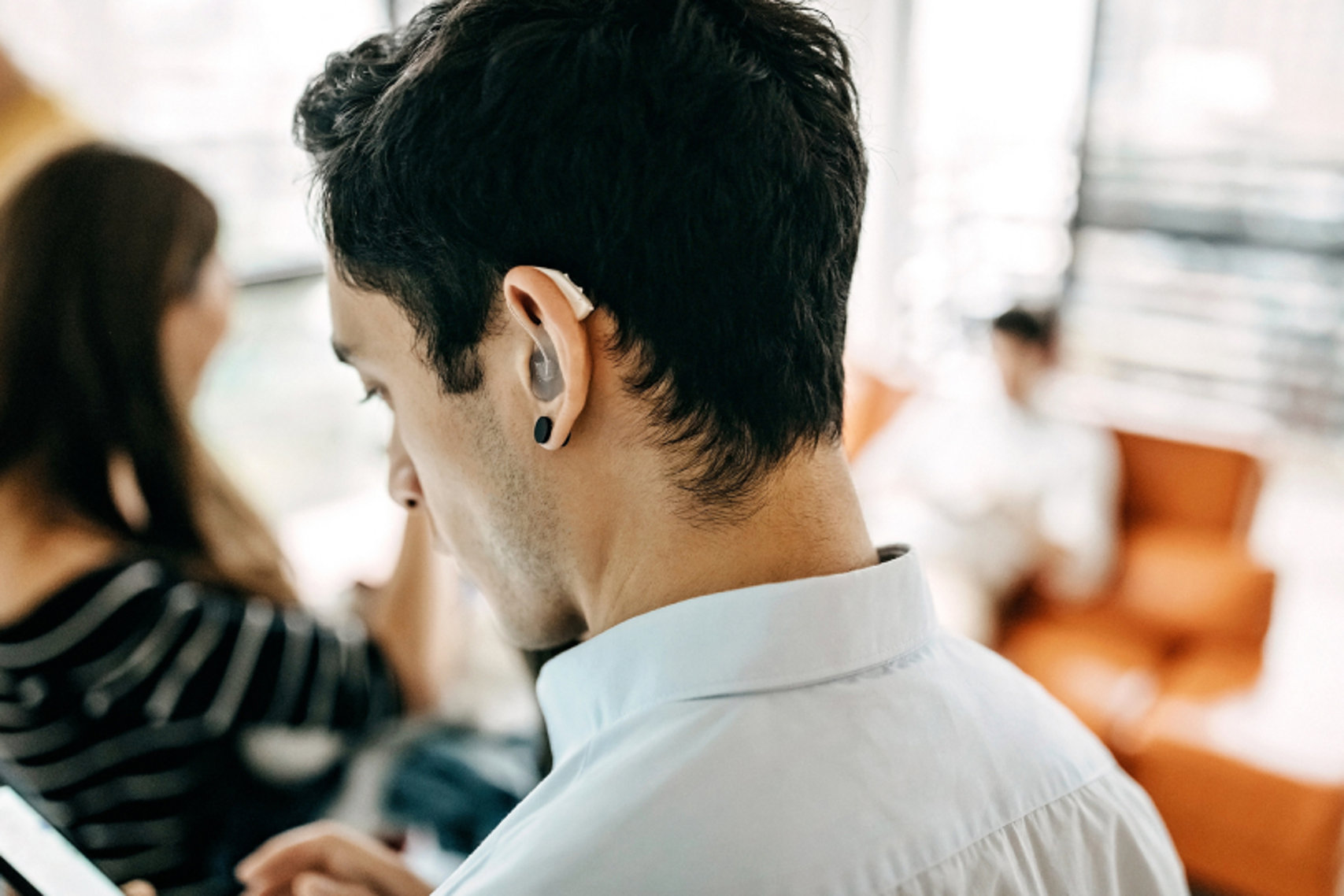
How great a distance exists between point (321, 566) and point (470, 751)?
234 centimetres

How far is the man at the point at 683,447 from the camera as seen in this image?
1.76 feet

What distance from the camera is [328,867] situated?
0.80 m

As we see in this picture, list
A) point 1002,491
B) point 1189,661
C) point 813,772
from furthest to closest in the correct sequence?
point 1002,491 < point 1189,661 < point 813,772

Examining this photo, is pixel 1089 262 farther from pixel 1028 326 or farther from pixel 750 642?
pixel 750 642

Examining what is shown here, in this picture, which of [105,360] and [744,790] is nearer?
[744,790]

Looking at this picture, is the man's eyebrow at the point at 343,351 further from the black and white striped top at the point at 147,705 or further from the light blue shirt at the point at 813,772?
the black and white striped top at the point at 147,705

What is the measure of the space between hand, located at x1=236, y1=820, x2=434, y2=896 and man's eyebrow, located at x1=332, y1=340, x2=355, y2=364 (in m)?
0.38

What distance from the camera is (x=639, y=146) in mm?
566

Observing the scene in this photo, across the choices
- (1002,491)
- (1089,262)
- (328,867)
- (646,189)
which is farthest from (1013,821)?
(1089,262)

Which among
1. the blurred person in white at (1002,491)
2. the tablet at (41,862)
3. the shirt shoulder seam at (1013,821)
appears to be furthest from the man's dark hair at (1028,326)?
the tablet at (41,862)

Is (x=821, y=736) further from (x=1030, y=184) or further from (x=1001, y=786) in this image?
(x=1030, y=184)

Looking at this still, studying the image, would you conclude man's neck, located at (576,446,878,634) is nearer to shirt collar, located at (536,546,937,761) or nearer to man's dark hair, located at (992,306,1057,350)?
shirt collar, located at (536,546,937,761)

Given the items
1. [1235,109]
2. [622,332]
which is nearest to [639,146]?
[622,332]

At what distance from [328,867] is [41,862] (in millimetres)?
218
